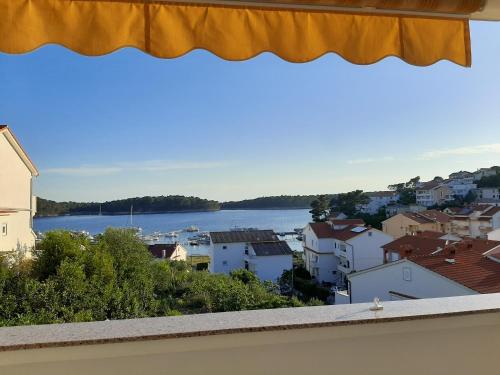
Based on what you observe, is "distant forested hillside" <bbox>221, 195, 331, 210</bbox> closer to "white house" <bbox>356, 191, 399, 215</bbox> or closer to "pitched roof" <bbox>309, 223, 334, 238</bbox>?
"pitched roof" <bbox>309, 223, 334, 238</bbox>

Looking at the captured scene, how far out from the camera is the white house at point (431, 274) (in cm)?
240

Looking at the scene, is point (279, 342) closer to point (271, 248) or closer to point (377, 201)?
point (377, 201)

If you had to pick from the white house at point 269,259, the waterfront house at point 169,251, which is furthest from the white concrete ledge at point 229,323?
the waterfront house at point 169,251

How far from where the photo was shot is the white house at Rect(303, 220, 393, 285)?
8.87ft

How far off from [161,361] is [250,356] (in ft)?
0.81

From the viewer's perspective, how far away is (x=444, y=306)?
1.19 meters

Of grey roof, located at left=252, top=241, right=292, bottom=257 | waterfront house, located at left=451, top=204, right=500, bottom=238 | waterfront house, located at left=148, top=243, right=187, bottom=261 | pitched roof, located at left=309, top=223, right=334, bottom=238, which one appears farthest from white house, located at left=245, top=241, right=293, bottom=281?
waterfront house, located at left=451, top=204, right=500, bottom=238

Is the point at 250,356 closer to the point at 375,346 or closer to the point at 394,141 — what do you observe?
the point at 375,346

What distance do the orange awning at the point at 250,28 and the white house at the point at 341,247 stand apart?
164 cm

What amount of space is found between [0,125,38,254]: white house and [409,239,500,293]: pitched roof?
2.47 metres

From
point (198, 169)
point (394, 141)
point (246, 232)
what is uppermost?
point (394, 141)

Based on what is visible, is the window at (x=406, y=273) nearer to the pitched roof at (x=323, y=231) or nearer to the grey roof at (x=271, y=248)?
the pitched roof at (x=323, y=231)

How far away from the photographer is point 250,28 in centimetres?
113

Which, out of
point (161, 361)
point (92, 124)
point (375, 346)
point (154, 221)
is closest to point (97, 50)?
point (161, 361)
